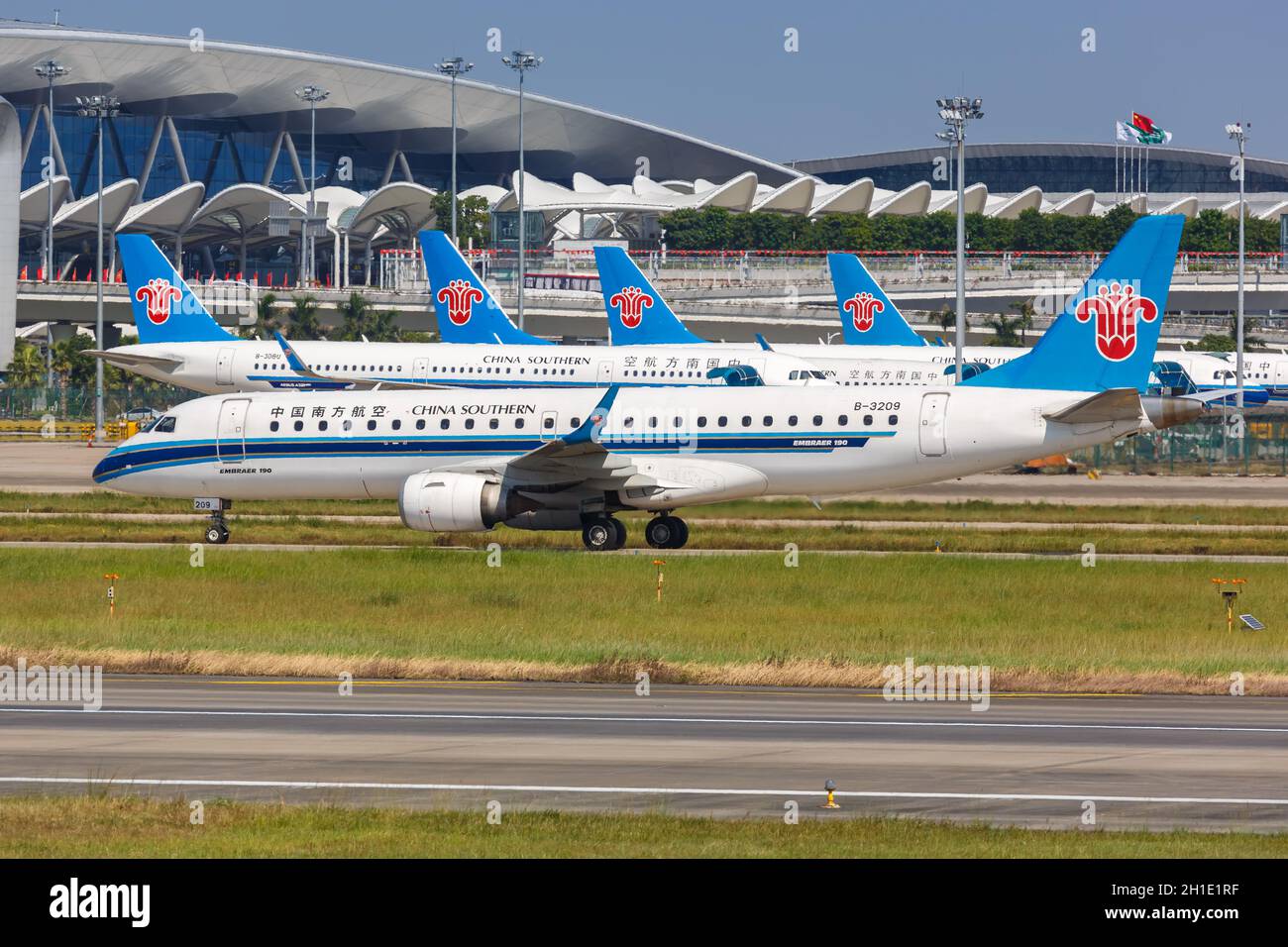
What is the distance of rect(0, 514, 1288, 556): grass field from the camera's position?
41.4m

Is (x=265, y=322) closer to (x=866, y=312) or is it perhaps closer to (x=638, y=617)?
(x=866, y=312)

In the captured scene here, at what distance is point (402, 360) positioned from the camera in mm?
65750

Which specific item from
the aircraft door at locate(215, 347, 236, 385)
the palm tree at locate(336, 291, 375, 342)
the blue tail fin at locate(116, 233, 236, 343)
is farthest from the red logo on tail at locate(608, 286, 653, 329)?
the palm tree at locate(336, 291, 375, 342)

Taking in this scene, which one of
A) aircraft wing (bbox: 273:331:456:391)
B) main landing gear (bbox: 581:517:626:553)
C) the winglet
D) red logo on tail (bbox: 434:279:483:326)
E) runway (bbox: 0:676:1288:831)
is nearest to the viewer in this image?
runway (bbox: 0:676:1288:831)

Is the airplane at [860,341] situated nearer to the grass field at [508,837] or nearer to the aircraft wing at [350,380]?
the aircraft wing at [350,380]

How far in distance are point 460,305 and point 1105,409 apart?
129 ft

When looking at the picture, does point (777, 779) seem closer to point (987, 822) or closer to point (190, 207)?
point (987, 822)

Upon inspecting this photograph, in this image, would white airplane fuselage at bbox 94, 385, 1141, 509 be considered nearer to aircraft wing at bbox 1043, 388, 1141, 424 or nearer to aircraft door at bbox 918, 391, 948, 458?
aircraft door at bbox 918, 391, 948, 458

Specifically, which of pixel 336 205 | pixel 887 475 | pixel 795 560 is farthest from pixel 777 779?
pixel 336 205

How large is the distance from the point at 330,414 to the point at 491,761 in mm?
24066

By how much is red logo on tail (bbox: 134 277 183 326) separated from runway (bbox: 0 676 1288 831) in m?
47.9

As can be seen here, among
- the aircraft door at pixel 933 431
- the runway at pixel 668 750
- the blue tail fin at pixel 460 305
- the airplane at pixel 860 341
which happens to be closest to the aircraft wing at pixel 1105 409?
the aircraft door at pixel 933 431

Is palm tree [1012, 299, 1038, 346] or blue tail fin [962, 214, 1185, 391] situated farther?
palm tree [1012, 299, 1038, 346]

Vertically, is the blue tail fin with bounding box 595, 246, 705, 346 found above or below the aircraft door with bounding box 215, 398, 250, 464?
above
